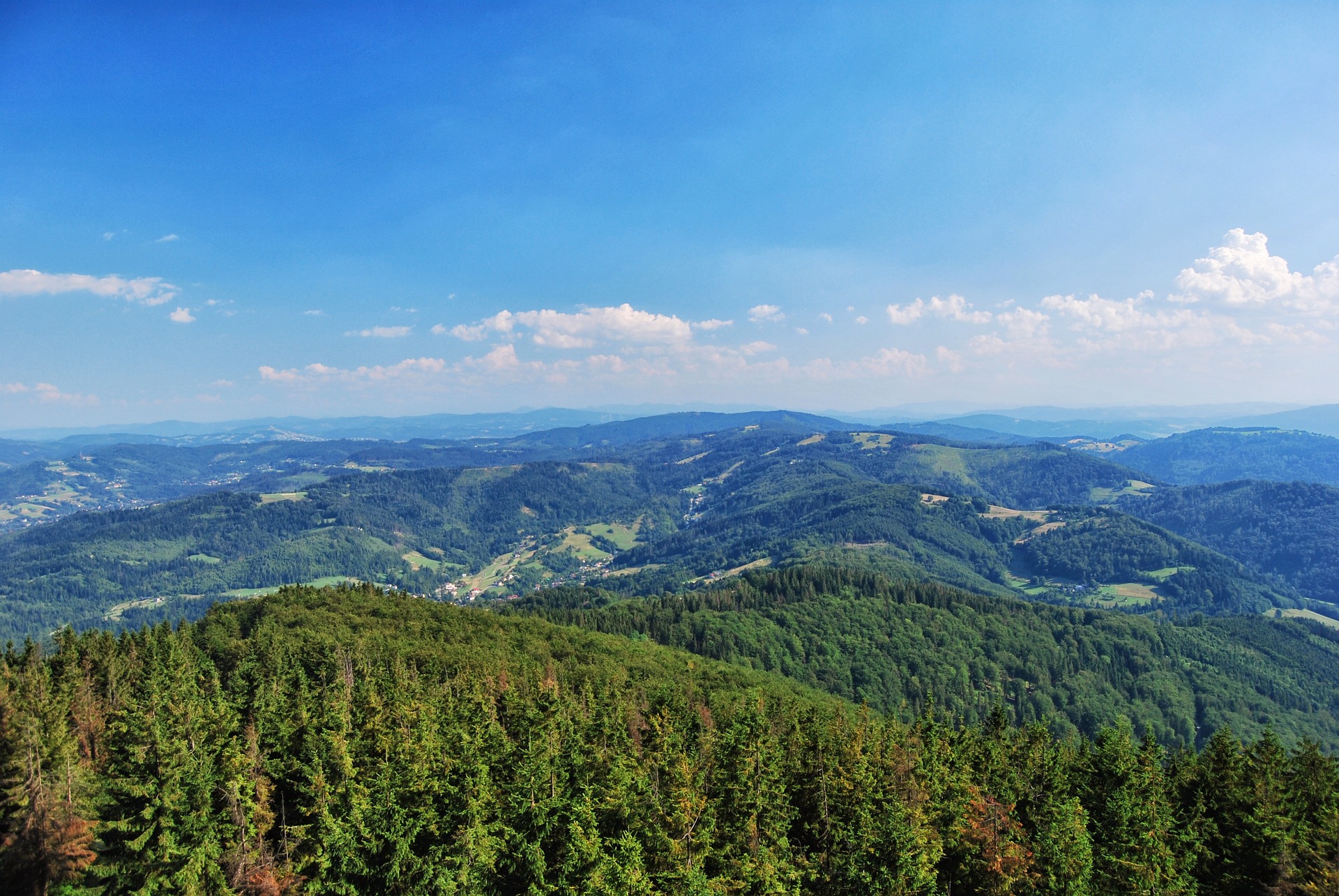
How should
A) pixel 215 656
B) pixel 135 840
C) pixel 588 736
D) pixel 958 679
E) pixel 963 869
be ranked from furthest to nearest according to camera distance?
pixel 958 679, pixel 215 656, pixel 588 736, pixel 963 869, pixel 135 840

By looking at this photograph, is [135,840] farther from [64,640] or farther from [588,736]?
[64,640]

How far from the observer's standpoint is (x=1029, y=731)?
56.1 meters

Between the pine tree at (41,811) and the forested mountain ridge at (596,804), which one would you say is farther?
the pine tree at (41,811)

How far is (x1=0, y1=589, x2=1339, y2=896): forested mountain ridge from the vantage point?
115 ft

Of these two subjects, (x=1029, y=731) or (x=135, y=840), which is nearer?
(x=135, y=840)

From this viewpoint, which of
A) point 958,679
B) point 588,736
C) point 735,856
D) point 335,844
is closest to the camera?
point 335,844

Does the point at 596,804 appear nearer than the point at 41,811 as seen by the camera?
No

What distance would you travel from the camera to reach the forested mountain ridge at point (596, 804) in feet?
115

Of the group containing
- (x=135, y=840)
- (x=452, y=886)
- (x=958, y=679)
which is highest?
(x=135, y=840)

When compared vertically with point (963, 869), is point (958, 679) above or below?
below

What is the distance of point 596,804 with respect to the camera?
40.2 metres

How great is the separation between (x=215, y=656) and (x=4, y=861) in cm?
5833

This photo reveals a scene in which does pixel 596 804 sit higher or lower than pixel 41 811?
lower

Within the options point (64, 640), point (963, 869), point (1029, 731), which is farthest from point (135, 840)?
point (1029, 731)
